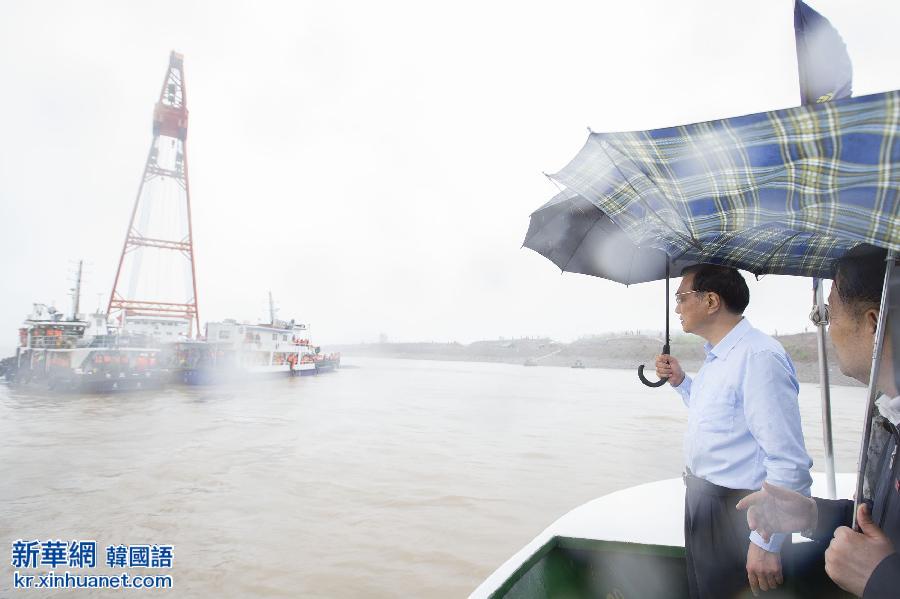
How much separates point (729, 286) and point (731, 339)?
0.23m

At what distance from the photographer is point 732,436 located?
5.85ft

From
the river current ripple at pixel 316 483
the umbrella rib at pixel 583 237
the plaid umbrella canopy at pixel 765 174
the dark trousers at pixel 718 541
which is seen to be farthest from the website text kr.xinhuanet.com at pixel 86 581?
the plaid umbrella canopy at pixel 765 174

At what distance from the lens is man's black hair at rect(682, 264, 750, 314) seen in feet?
6.53

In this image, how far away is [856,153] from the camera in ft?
3.20

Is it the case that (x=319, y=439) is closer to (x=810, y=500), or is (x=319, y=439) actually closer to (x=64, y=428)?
(x=64, y=428)

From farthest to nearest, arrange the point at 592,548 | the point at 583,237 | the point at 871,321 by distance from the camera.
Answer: the point at 583,237 → the point at 592,548 → the point at 871,321

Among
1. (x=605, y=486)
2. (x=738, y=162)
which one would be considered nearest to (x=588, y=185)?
(x=738, y=162)

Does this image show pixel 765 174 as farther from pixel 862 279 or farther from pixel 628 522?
pixel 628 522

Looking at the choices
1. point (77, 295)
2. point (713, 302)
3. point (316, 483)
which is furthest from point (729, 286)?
point (77, 295)

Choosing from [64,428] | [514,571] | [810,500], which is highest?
[810,500]

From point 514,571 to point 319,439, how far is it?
14.1 metres

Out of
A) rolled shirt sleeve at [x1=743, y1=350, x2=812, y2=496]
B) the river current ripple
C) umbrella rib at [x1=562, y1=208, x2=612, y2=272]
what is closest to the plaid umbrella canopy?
rolled shirt sleeve at [x1=743, y1=350, x2=812, y2=496]

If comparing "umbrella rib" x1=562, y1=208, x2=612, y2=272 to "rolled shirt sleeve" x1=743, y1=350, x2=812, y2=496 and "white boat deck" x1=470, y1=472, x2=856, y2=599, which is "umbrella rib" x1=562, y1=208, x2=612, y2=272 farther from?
"white boat deck" x1=470, y1=472, x2=856, y2=599

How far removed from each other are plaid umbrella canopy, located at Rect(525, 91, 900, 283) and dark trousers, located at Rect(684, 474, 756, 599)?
936mm
